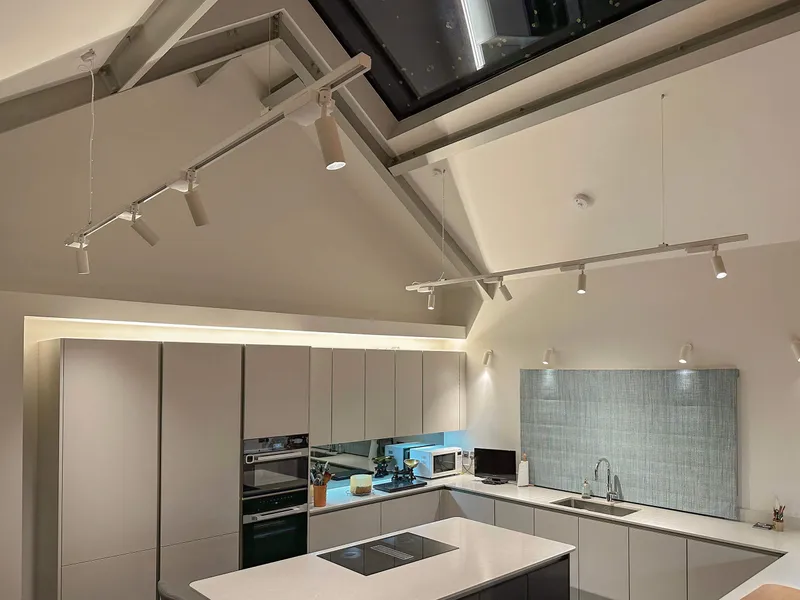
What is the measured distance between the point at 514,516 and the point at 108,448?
3.16 m

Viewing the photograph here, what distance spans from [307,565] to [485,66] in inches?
125

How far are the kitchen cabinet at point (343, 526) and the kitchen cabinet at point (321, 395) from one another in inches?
23.5

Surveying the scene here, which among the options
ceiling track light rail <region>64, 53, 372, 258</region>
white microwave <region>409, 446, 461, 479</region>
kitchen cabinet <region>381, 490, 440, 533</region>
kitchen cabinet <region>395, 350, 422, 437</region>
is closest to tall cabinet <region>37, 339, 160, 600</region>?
ceiling track light rail <region>64, 53, 372, 258</region>

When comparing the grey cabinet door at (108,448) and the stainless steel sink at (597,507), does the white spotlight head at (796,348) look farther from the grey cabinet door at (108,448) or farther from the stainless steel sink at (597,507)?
the grey cabinet door at (108,448)

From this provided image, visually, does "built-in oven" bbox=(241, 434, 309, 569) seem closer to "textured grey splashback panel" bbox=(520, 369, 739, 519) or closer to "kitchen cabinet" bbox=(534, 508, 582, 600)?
"kitchen cabinet" bbox=(534, 508, 582, 600)

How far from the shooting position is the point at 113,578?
4.00 meters

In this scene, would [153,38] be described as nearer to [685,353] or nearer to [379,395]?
[379,395]

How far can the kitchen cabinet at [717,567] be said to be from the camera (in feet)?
13.1

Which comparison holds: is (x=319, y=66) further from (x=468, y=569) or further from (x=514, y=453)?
(x=514, y=453)

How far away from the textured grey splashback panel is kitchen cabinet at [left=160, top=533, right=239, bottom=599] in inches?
108

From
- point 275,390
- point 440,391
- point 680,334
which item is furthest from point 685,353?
point 275,390

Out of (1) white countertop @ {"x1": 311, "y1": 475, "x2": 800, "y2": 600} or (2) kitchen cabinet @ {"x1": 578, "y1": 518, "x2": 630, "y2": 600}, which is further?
(2) kitchen cabinet @ {"x1": 578, "y1": 518, "x2": 630, "y2": 600}

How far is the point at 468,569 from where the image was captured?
349 centimetres

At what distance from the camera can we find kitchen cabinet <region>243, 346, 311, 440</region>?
4.73 metres
